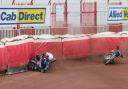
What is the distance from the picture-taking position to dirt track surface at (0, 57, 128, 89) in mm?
13328

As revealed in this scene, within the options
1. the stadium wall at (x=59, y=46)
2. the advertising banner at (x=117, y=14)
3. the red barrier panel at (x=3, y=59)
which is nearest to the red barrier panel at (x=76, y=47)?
the stadium wall at (x=59, y=46)

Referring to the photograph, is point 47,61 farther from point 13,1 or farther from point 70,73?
point 13,1

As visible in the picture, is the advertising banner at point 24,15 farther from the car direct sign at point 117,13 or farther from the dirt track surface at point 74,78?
the car direct sign at point 117,13

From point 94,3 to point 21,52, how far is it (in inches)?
257

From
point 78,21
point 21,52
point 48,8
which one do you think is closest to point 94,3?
point 78,21

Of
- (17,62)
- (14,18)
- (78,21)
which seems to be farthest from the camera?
(78,21)

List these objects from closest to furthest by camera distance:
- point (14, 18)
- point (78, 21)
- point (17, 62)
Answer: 1. point (17, 62)
2. point (14, 18)
3. point (78, 21)

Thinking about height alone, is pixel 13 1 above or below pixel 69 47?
above

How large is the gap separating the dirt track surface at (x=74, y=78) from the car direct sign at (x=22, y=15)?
7.39 ft

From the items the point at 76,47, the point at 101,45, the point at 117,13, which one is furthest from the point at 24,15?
the point at 117,13

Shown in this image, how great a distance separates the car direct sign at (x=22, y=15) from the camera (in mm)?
17125

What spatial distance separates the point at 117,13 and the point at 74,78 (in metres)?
7.46

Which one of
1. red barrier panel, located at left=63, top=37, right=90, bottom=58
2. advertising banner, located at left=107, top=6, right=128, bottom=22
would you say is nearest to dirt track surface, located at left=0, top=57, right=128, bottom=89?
red barrier panel, located at left=63, top=37, right=90, bottom=58

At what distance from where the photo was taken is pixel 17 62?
610 inches
